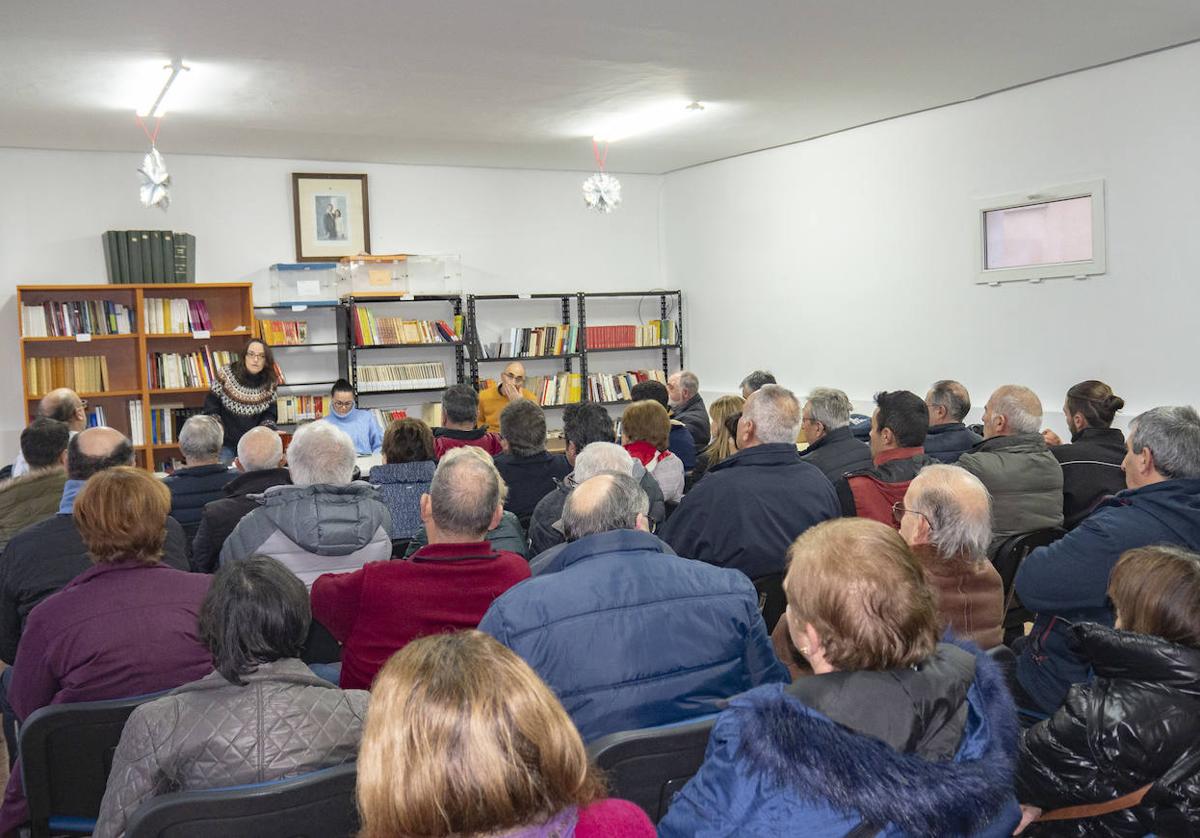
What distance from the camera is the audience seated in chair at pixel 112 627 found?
Answer: 2.46m

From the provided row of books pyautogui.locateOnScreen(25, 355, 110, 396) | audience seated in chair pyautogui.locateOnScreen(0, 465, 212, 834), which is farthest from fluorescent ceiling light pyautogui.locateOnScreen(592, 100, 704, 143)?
audience seated in chair pyautogui.locateOnScreen(0, 465, 212, 834)

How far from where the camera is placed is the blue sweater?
751 cm

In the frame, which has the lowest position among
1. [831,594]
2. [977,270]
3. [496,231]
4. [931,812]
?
[931,812]

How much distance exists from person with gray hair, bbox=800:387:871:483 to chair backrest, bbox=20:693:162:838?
2.97m

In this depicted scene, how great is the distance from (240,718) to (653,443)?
3108 millimetres

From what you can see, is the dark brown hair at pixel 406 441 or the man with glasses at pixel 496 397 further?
the man with glasses at pixel 496 397

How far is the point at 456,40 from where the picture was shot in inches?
204

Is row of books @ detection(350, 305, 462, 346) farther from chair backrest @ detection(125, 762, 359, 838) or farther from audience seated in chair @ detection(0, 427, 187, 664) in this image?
chair backrest @ detection(125, 762, 359, 838)

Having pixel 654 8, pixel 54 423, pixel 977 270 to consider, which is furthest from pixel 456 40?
pixel 977 270


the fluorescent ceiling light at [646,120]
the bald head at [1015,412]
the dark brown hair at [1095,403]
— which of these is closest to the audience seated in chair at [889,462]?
the bald head at [1015,412]

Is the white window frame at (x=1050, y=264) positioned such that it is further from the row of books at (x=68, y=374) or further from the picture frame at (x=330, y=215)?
the row of books at (x=68, y=374)

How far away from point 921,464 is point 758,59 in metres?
3.02

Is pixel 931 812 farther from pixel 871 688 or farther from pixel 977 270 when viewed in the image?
pixel 977 270

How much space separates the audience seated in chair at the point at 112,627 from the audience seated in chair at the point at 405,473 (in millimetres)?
1524
